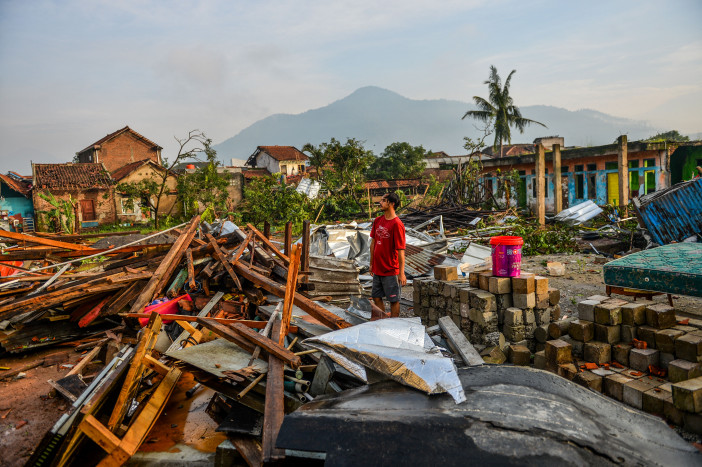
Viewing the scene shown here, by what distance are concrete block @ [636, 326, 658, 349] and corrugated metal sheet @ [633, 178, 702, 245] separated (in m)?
8.40

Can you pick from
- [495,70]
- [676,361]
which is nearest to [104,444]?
[676,361]

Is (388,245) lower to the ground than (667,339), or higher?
higher

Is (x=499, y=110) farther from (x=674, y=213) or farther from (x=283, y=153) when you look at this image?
(x=674, y=213)

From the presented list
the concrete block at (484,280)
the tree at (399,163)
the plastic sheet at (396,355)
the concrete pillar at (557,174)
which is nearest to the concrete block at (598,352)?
the concrete block at (484,280)

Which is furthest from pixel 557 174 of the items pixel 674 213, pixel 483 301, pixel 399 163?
pixel 399 163

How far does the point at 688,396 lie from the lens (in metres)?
2.91

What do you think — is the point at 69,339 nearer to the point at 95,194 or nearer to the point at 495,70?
the point at 95,194

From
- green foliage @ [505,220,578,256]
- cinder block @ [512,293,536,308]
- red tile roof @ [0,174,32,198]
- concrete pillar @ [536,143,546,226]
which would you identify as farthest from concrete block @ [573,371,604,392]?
red tile roof @ [0,174,32,198]

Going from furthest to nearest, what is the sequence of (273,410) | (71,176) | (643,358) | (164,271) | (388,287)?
1. (71,176)
2. (164,271)
3. (388,287)
4. (643,358)
5. (273,410)

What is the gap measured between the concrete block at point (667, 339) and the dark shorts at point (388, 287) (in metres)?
2.81

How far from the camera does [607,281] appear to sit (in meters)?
4.45

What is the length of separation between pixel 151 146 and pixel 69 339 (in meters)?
39.0

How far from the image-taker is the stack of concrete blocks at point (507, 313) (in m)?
4.51

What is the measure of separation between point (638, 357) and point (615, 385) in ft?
1.26
